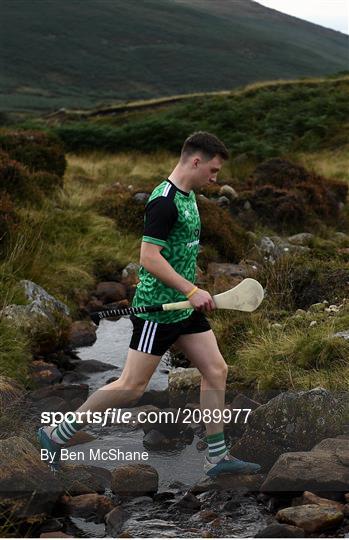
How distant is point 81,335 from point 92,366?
107 cm

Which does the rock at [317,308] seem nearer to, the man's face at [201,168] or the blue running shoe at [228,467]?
the blue running shoe at [228,467]

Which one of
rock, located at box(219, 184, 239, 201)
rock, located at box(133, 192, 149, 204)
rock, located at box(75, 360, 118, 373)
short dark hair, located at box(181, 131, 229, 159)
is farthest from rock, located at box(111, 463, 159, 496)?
rock, located at box(219, 184, 239, 201)

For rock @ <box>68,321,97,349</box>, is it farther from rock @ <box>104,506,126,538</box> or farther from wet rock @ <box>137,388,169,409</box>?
rock @ <box>104,506,126,538</box>

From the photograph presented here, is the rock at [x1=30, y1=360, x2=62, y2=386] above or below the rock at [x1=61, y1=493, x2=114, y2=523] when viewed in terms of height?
below

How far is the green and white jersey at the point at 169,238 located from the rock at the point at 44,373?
113 inches

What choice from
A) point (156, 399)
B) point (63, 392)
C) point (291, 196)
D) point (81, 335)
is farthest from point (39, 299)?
point (291, 196)

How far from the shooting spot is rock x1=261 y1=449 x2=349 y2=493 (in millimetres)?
5234

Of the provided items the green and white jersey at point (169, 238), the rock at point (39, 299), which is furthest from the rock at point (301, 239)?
the green and white jersey at point (169, 238)

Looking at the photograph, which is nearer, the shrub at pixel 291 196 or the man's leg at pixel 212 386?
the man's leg at pixel 212 386

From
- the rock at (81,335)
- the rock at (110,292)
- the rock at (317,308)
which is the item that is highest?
the rock at (317,308)

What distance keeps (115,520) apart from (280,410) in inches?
56.7

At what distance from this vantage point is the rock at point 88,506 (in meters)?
5.15

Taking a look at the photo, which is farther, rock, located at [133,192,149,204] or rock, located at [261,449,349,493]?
rock, located at [133,192,149,204]

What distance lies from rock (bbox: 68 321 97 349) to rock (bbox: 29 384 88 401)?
5.66ft
